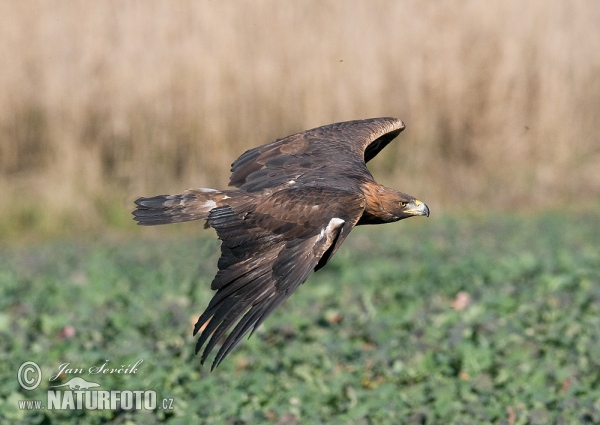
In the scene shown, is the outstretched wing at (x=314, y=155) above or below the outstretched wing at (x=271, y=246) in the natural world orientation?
above

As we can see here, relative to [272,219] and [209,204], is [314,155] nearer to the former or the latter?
[209,204]

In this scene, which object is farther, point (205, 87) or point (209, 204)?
point (205, 87)

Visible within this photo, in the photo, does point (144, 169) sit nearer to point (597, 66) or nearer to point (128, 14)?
point (128, 14)

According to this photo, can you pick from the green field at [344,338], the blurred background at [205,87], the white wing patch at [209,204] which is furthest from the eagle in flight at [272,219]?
the blurred background at [205,87]

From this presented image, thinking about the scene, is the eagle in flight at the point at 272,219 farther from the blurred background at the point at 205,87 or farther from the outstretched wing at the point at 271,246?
the blurred background at the point at 205,87

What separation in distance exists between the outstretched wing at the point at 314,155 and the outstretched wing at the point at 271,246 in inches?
22.4

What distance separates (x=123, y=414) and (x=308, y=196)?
157 centimetres

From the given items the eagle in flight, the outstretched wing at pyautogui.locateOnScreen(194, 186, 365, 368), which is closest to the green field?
the eagle in flight

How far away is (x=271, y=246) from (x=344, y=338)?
7.84 ft

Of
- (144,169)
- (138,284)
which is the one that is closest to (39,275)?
(138,284)

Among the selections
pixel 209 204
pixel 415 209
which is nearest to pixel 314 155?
pixel 415 209

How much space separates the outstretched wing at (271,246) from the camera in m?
4.50

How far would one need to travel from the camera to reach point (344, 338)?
7.05m

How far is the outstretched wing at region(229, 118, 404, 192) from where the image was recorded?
5.79 metres
